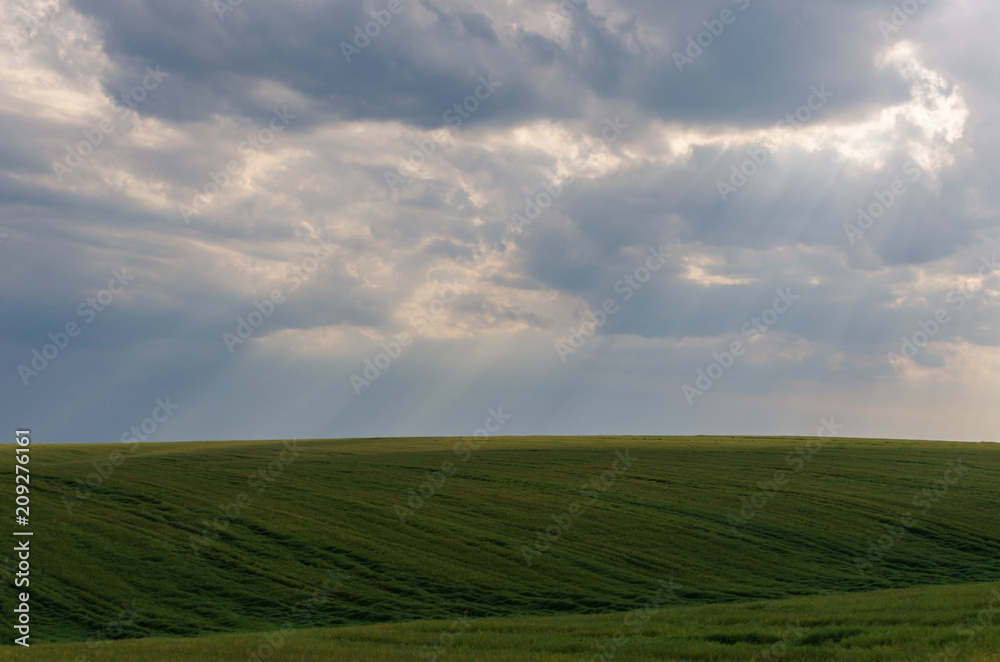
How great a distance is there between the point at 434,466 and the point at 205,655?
43617mm

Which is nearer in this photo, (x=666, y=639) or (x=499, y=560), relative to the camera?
(x=666, y=639)

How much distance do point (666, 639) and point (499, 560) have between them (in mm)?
16968

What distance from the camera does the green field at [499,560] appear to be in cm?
2066

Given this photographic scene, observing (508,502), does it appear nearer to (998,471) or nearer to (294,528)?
(294,528)

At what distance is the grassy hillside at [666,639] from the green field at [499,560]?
11cm

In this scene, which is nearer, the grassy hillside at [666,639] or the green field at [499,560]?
the grassy hillside at [666,639]

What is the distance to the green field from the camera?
20.7m

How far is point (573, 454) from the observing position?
73.9 metres

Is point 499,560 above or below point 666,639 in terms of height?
above

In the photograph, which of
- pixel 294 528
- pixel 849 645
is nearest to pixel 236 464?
pixel 294 528

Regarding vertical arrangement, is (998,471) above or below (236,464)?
below

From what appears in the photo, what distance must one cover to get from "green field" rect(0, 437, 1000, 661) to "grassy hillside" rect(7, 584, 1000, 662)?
0.11 meters

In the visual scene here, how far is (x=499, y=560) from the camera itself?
120 ft

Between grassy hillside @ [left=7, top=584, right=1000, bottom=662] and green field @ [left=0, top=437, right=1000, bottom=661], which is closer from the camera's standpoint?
grassy hillside @ [left=7, top=584, right=1000, bottom=662]
